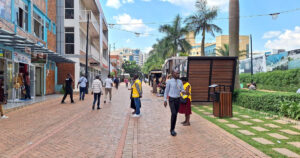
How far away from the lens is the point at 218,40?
80.4 metres

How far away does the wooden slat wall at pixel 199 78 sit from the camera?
12.3m

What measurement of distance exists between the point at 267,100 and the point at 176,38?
31076mm

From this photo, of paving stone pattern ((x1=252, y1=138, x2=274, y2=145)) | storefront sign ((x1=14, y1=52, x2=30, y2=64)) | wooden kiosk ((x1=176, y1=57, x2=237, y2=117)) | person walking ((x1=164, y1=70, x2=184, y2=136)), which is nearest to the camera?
paving stone pattern ((x1=252, y1=138, x2=274, y2=145))

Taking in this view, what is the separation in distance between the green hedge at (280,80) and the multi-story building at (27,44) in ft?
70.5

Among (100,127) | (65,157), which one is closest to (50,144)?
(65,157)

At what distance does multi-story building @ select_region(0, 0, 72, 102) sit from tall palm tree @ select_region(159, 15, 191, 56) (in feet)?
69.9

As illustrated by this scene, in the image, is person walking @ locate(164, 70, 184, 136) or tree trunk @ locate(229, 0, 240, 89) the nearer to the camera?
person walking @ locate(164, 70, 184, 136)

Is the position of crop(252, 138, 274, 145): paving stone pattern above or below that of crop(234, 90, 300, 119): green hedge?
below

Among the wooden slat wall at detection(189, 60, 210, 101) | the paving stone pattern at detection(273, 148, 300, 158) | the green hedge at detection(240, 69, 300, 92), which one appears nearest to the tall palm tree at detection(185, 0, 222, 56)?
the green hedge at detection(240, 69, 300, 92)

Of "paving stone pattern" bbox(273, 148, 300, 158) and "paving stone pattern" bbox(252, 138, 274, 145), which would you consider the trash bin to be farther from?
"paving stone pattern" bbox(273, 148, 300, 158)

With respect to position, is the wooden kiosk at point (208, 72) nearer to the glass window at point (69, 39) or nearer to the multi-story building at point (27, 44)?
the multi-story building at point (27, 44)

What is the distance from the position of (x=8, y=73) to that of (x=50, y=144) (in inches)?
370

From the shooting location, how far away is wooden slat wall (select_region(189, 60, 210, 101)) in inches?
485

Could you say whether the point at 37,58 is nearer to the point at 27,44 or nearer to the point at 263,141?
the point at 27,44
